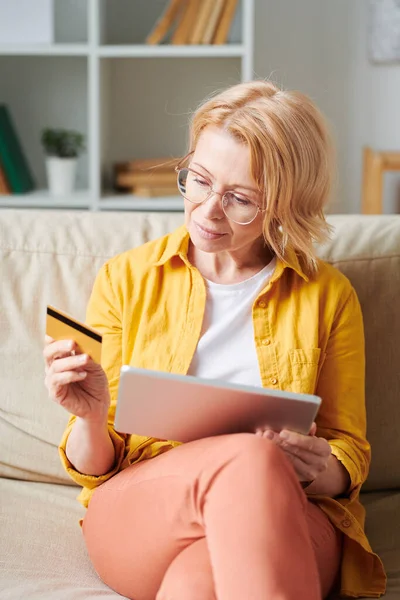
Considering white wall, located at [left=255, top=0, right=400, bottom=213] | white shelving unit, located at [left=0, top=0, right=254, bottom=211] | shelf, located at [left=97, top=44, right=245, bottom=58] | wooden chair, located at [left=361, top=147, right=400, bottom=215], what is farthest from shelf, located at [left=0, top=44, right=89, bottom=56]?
wooden chair, located at [left=361, top=147, right=400, bottom=215]

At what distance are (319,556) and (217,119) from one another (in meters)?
0.68

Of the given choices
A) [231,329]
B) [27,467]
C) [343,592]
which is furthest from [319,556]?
[27,467]

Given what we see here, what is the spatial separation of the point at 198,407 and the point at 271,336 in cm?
30

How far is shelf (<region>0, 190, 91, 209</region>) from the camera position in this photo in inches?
121

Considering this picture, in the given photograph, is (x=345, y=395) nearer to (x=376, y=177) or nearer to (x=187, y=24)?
(x=376, y=177)

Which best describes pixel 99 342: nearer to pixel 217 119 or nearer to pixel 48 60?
pixel 217 119

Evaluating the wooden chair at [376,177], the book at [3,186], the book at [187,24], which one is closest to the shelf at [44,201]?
the book at [3,186]

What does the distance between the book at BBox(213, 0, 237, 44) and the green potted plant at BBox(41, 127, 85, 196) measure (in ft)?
1.97

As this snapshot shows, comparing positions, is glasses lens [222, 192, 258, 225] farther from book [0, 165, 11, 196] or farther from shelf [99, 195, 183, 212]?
book [0, 165, 11, 196]

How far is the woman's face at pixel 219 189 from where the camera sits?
136 centimetres

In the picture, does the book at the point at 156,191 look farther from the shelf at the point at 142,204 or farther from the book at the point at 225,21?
the book at the point at 225,21

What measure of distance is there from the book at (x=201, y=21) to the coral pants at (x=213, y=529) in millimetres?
1995

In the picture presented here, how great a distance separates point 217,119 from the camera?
4.58ft

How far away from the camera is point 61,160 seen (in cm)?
314
